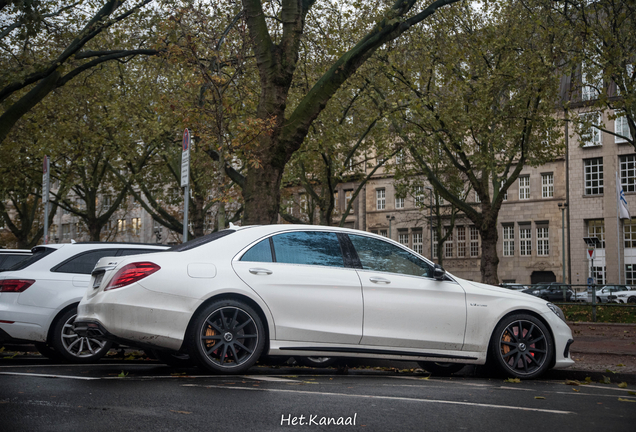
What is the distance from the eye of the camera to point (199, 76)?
46.2 feet

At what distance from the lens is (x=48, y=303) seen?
30.0 feet

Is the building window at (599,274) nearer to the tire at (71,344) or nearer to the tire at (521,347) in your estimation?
the tire at (521,347)

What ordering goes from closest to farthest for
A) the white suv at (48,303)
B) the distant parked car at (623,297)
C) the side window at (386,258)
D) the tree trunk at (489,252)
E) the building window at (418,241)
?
the side window at (386,258) → the white suv at (48,303) → the distant parked car at (623,297) → the tree trunk at (489,252) → the building window at (418,241)

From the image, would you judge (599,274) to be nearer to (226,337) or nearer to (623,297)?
(623,297)

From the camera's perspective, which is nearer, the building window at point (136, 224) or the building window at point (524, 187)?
the building window at point (524, 187)

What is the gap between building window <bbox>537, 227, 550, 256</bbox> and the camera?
5709 cm

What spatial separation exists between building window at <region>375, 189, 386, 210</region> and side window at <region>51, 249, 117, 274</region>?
58728mm

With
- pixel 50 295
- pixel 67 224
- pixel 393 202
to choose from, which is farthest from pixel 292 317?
pixel 67 224

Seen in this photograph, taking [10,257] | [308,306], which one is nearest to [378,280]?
[308,306]

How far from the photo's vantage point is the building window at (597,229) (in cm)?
5309

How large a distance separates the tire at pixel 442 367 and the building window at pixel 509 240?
52202 millimetres

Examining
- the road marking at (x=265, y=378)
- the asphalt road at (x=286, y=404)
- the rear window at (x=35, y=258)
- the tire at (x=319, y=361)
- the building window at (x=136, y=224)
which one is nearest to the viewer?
the asphalt road at (x=286, y=404)

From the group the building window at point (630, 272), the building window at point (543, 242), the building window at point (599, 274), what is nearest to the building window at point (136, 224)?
the building window at point (543, 242)

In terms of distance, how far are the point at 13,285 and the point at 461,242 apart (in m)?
55.3
